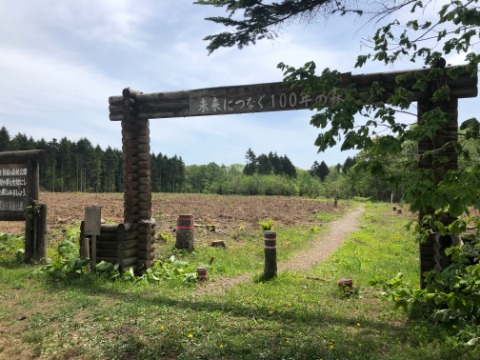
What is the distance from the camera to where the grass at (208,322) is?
4.41m

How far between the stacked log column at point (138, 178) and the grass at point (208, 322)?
120cm

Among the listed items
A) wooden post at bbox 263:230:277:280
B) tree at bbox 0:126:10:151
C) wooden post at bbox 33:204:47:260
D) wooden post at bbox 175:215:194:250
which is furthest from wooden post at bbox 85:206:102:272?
tree at bbox 0:126:10:151

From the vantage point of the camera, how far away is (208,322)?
210 inches

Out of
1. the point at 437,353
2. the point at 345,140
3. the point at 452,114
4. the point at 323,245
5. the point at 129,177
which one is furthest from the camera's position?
the point at 323,245

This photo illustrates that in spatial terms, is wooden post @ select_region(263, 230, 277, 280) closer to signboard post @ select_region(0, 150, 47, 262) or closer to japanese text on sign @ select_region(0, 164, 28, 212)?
signboard post @ select_region(0, 150, 47, 262)

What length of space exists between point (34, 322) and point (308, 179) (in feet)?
265

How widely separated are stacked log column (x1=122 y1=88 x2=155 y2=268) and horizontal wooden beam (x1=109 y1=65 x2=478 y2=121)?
7.2 inches

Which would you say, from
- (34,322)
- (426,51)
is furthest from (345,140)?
(34,322)

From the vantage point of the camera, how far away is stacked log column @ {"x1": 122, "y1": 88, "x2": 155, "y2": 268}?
8.36 metres

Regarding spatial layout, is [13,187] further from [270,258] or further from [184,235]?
[270,258]

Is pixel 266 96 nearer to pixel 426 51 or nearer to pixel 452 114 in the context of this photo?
pixel 452 114

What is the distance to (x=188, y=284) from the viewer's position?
770 cm

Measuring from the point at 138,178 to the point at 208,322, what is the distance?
432 cm

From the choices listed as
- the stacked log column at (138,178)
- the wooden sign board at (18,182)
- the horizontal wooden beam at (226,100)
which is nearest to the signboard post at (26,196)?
the wooden sign board at (18,182)
